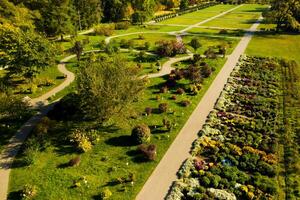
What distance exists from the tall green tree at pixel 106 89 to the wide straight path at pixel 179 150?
27.5 ft

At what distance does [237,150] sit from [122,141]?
46.8ft

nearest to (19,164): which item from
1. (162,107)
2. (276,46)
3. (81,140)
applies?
(81,140)

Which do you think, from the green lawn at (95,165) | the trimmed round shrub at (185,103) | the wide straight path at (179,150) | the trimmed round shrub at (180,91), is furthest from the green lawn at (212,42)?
the green lawn at (95,165)

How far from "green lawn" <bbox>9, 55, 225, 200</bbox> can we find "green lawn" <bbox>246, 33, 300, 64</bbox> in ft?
135

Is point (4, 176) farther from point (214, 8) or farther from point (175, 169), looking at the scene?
point (214, 8)

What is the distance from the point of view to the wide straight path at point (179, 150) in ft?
106

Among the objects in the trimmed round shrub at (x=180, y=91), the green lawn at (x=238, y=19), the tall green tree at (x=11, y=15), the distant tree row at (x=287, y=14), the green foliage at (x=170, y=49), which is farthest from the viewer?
the green lawn at (x=238, y=19)

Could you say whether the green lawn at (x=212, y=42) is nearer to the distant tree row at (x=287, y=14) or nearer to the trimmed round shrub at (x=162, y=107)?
the distant tree row at (x=287, y=14)

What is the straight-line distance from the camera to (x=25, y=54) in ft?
182

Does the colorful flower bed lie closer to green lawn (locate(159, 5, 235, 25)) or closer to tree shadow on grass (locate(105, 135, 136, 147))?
tree shadow on grass (locate(105, 135, 136, 147))

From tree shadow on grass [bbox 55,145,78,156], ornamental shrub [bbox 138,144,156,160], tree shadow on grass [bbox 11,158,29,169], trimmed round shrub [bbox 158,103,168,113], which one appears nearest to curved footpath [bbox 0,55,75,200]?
tree shadow on grass [bbox 11,158,29,169]

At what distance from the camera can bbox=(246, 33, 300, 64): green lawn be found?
251ft

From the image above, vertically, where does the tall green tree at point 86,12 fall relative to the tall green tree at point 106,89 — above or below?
above

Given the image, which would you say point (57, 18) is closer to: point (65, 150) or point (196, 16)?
point (65, 150)
